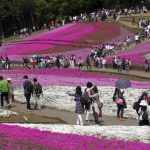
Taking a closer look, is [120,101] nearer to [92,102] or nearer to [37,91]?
[92,102]

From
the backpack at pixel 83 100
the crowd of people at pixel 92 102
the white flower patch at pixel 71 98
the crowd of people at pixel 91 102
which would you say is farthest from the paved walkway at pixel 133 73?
the backpack at pixel 83 100

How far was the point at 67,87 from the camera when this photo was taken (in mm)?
40688

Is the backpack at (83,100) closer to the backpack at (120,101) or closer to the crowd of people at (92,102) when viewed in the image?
the crowd of people at (92,102)

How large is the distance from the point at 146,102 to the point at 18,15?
10760 centimetres

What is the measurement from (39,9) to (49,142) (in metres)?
109

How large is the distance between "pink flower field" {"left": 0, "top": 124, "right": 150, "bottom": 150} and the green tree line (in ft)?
324

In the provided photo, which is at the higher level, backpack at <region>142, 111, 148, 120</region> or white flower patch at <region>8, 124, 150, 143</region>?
backpack at <region>142, 111, 148, 120</region>

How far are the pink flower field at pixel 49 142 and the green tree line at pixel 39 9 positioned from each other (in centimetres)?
9874

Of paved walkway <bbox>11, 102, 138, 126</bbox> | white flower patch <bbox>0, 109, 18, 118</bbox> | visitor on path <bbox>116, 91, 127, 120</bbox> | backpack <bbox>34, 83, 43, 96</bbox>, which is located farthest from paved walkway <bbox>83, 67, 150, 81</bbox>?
white flower patch <bbox>0, 109, 18, 118</bbox>

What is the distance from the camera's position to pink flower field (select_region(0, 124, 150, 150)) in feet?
56.7

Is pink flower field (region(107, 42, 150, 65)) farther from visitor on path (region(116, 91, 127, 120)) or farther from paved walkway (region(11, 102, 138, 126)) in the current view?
visitor on path (region(116, 91, 127, 120))

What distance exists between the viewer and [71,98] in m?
36.8

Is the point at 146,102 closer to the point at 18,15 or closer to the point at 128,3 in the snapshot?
the point at 128,3

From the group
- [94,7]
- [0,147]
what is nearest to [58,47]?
[94,7]
